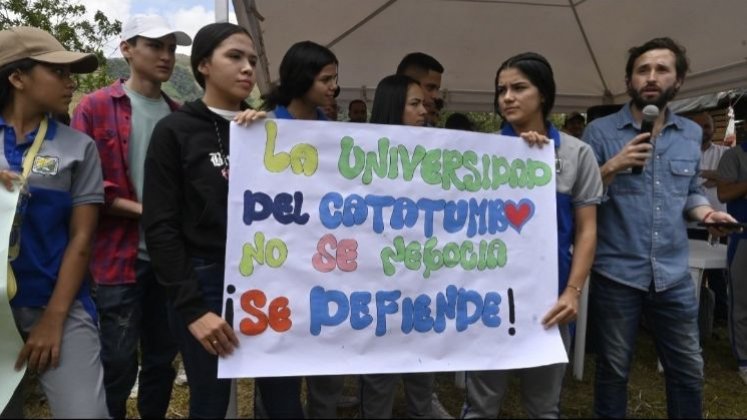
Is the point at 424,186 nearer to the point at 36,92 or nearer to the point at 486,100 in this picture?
the point at 36,92

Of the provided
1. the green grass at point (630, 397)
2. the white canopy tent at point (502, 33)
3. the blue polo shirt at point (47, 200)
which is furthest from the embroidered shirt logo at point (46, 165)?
the white canopy tent at point (502, 33)

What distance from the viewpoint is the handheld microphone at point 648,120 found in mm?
2045

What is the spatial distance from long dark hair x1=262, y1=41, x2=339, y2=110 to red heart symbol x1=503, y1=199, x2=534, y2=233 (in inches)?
36.7

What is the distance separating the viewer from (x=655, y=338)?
2326 millimetres

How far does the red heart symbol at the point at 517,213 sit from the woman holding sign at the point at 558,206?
0.16 metres

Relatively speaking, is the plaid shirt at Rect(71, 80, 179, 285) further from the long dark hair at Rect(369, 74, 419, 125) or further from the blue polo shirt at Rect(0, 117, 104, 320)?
the long dark hair at Rect(369, 74, 419, 125)

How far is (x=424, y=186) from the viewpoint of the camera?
1.95 metres

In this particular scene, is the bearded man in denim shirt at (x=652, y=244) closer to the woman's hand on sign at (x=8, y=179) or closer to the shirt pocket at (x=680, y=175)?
the shirt pocket at (x=680, y=175)

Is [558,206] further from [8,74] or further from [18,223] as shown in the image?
[8,74]

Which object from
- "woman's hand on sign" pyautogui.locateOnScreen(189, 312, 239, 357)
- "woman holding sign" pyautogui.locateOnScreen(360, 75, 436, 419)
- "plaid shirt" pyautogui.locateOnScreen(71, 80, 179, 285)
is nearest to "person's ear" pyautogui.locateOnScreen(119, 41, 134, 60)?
"plaid shirt" pyautogui.locateOnScreen(71, 80, 179, 285)

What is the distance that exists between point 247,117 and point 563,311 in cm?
130

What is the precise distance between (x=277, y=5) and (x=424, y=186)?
9.30ft

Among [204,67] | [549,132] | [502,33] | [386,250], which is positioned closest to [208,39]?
[204,67]

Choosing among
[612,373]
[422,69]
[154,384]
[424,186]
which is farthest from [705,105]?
[154,384]
